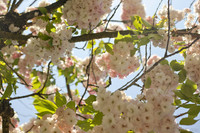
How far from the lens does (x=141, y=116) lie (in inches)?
35.4

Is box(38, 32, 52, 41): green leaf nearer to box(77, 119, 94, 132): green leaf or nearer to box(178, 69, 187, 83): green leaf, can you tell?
box(77, 119, 94, 132): green leaf

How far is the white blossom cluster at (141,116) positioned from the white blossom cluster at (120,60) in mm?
663

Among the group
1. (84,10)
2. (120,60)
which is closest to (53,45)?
(84,10)

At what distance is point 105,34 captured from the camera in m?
1.87

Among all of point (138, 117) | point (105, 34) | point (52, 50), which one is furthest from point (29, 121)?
point (138, 117)

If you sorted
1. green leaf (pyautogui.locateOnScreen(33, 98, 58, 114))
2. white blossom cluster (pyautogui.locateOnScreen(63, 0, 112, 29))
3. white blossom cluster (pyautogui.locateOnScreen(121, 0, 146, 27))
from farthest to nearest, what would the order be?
white blossom cluster (pyautogui.locateOnScreen(121, 0, 146, 27)) < white blossom cluster (pyautogui.locateOnScreen(63, 0, 112, 29)) < green leaf (pyautogui.locateOnScreen(33, 98, 58, 114))

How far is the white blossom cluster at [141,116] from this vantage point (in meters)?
0.88

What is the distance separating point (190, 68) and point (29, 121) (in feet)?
4.97

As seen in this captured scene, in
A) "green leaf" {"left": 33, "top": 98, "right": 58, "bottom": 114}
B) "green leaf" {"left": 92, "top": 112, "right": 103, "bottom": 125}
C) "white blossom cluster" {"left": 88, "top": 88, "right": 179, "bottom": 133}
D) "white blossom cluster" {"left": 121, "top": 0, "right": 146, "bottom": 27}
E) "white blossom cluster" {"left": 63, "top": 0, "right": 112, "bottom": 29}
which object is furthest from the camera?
"white blossom cluster" {"left": 121, "top": 0, "right": 146, "bottom": 27}

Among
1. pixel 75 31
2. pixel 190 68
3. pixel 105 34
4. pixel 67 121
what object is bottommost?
pixel 67 121

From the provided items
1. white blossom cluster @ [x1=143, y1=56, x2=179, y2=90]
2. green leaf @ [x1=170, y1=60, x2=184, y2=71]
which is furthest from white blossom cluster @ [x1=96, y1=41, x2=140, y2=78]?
green leaf @ [x1=170, y1=60, x2=184, y2=71]

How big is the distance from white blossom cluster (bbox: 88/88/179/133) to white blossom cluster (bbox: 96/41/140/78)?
0.66 meters

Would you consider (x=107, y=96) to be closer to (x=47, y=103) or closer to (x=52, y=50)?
(x=47, y=103)

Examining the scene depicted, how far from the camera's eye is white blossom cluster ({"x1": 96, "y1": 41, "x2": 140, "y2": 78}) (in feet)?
5.10
